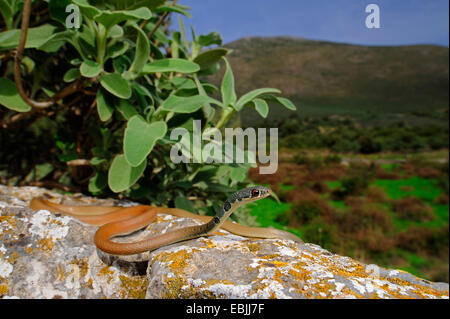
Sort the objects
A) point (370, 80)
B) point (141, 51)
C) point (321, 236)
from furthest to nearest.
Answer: point (370, 80), point (321, 236), point (141, 51)

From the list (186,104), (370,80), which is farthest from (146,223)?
(370,80)

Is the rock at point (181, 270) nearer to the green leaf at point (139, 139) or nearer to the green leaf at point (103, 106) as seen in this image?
the green leaf at point (139, 139)

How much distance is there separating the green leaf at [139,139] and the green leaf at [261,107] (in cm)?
56

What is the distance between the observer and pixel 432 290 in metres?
1.05

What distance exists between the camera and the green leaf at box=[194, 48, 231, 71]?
209 cm

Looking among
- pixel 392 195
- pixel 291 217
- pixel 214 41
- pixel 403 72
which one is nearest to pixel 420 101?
pixel 403 72

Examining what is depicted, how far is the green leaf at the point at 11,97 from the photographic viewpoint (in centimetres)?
171

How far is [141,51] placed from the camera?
169 cm

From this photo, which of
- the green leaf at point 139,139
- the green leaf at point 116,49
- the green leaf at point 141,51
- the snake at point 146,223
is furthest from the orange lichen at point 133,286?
the green leaf at point 116,49

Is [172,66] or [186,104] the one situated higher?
[172,66]

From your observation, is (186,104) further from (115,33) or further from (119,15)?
(115,33)

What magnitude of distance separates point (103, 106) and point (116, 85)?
200 mm

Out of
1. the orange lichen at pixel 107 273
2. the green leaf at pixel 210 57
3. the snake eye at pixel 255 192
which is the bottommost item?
the orange lichen at pixel 107 273
